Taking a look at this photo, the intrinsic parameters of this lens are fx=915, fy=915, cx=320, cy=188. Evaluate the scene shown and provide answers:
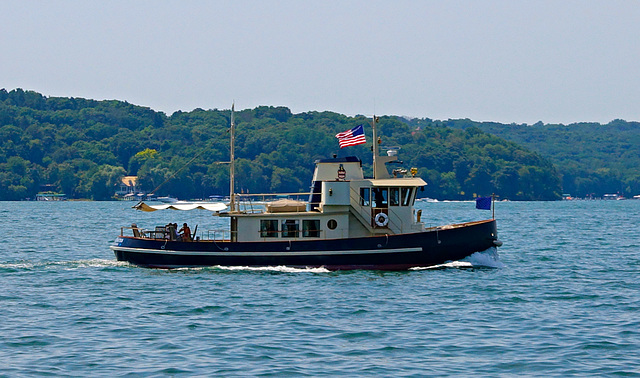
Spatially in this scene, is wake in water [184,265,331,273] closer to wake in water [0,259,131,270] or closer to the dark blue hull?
the dark blue hull

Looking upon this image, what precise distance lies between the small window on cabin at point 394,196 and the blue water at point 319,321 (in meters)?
3.45

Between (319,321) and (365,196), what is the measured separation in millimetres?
12501

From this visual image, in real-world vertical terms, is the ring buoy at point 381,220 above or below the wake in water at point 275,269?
above

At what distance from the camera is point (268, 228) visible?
3906cm

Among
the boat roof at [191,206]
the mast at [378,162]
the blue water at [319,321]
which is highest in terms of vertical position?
the mast at [378,162]

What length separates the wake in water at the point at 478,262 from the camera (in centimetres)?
3909

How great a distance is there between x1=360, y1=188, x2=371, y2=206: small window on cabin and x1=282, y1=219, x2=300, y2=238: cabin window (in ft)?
9.62

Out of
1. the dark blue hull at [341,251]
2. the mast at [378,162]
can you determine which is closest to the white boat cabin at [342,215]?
the mast at [378,162]

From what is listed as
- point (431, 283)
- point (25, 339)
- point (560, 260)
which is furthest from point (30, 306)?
point (560, 260)

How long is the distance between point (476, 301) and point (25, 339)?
48.2 ft

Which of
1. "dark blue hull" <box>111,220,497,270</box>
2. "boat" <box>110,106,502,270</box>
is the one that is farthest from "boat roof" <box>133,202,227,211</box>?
"dark blue hull" <box>111,220,497,270</box>

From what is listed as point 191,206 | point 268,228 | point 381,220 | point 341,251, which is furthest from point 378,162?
point 191,206

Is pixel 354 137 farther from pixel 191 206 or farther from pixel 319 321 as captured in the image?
pixel 319 321

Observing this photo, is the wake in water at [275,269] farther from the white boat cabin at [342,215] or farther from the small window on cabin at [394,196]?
the small window on cabin at [394,196]
